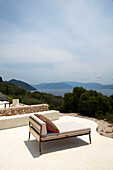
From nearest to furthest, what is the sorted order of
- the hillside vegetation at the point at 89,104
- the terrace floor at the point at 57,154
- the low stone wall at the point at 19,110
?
the terrace floor at the point at 57,154, the low stone wall at the point at 19,110, the hillside vegetation at the point at 89,104

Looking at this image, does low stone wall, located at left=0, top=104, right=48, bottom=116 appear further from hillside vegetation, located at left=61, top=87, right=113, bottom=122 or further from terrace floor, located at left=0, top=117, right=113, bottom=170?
hillside vegetation, located at left=61, top=87, right=113, bottom=122

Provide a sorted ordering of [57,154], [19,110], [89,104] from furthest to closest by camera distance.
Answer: [89,104]
[19,110]
[57,154]

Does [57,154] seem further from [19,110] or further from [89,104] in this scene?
[89,104]

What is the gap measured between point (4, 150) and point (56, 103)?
11.9m

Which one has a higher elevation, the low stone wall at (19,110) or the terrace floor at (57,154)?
the low stone wall at (19,110)

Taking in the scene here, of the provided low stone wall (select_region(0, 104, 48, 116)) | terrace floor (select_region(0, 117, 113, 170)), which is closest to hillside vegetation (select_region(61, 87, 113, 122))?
low stone wall (select_region(0, 104, 48, 116))

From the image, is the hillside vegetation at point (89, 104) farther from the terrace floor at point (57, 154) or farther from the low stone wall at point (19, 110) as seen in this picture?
the terrace floor at point (57, 154)

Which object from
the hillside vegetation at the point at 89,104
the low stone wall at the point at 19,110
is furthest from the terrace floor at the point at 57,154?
the hillside vegetation at the point at 89,104

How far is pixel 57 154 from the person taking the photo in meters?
2.98

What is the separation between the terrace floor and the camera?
2521 millimetres

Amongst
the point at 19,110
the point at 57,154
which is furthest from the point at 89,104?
the point at 57,154

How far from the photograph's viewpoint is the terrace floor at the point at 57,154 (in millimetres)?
2521

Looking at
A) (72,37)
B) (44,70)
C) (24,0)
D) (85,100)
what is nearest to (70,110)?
(85,100)

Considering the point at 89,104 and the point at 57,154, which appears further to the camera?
→ the point at 89,104
